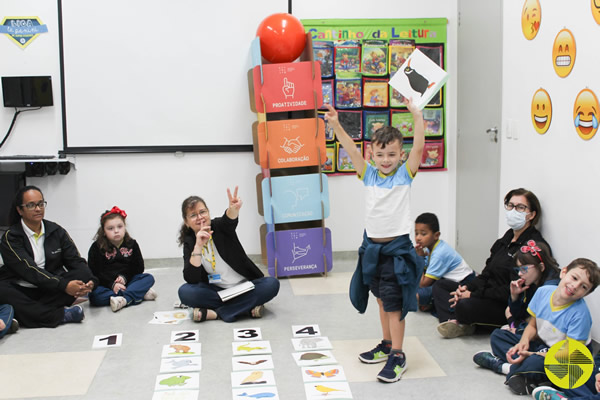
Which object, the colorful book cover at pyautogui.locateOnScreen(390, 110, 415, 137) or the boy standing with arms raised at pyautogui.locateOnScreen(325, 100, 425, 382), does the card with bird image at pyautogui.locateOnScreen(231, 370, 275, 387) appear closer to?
the boy standing with arms raised at pyautogui.locateOnScreen(325, 100, 425, 382)

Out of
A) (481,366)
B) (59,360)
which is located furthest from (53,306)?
(481,366)

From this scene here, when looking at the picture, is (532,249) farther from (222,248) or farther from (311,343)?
(222,248)

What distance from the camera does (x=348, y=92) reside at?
531cm

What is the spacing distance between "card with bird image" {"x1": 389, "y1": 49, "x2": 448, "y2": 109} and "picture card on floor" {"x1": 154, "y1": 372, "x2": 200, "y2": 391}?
5.37 ft

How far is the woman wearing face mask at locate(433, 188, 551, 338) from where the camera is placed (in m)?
3.57

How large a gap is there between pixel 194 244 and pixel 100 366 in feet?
3.10

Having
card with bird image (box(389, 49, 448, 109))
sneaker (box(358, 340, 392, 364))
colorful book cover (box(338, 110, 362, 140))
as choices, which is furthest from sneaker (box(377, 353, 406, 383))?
colorful book cover (box(338, 110, 362, 140))

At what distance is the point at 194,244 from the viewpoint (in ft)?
13.1

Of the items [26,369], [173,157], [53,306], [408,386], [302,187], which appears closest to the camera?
[408,386]

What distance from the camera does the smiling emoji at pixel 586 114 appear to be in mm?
3206

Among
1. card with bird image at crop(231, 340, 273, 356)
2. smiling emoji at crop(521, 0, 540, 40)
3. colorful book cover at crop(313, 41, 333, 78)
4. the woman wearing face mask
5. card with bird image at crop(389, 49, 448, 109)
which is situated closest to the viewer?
card with bird image at crop(389, 49, 448, 109)

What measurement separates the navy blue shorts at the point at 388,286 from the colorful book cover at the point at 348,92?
236 cm

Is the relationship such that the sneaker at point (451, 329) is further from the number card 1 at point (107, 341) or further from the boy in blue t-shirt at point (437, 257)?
the number card 1 at point (107, 341)

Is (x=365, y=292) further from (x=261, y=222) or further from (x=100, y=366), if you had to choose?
(x=261, y=222)
